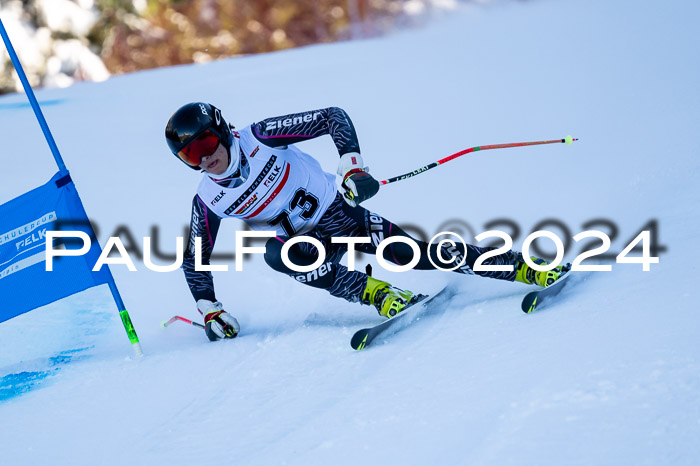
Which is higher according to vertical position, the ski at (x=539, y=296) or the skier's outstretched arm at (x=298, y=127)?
the skier's outstretched arm at (x=298, y=127)

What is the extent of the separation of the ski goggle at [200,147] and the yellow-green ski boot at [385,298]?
90cm

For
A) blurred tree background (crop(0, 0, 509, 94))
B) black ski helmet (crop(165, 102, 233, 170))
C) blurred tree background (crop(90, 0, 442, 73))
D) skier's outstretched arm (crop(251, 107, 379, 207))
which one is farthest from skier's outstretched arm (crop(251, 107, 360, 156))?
blurred tree background (crop(90, 0, 442, 73))

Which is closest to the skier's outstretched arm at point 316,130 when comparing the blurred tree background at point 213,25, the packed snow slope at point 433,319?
the packed snow slope at point 433,319

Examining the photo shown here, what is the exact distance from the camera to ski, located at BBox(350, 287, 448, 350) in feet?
9.47

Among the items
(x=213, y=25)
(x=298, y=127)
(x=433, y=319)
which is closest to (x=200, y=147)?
(x=298, y=127)

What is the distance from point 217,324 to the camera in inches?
133

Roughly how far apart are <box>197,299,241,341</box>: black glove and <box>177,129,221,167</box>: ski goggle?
0.80m

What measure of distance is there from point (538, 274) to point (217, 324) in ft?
4.88

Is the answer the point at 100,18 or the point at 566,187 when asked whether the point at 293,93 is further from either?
the point at 100,18

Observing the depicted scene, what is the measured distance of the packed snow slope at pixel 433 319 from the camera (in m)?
2.13

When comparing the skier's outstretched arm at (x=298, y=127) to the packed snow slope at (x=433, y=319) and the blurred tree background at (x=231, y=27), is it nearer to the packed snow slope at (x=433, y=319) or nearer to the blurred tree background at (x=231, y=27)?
the packed snow slope at (x=433, y=319)

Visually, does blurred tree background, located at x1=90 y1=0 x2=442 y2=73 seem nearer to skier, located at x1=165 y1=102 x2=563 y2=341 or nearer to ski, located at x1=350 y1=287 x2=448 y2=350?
skier, located at x1=165 y1=102 x2=563 y2=341

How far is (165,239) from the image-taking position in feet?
16.6

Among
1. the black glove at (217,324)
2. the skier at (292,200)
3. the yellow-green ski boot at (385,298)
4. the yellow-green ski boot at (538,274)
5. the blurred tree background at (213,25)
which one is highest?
the blurred tree background at (213,25)
